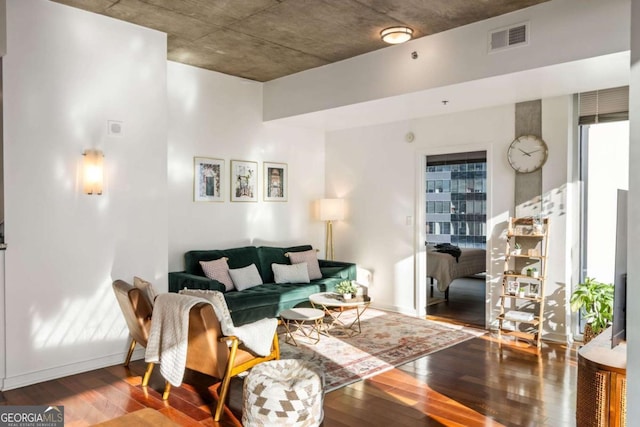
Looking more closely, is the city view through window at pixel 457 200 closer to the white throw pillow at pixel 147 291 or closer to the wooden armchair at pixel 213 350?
the white throw pillow at pixel 147 291

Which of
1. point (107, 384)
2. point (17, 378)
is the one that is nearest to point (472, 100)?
point (107, 384)

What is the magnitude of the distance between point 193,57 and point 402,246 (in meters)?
3.63

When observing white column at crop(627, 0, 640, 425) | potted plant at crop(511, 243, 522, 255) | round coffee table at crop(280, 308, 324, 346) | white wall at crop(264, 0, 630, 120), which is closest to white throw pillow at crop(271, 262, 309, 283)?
round coffee table at crop(280, 308, 324, 346)

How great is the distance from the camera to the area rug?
4.33 m

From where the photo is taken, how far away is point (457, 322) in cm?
618

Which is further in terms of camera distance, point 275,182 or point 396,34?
point 275,182

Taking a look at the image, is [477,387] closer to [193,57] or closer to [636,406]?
[636,406]

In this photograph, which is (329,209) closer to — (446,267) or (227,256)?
(227,256)

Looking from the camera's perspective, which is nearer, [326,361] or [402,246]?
[326,361]

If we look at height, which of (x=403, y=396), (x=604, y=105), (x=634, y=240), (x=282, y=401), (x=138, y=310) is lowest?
(x=403, y=396)

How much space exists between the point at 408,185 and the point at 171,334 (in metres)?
4.12

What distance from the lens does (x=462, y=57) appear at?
4.65m

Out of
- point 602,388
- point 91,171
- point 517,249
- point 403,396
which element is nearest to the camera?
point 602,388

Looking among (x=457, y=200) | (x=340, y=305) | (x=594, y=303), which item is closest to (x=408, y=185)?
(x=340, y=305)
